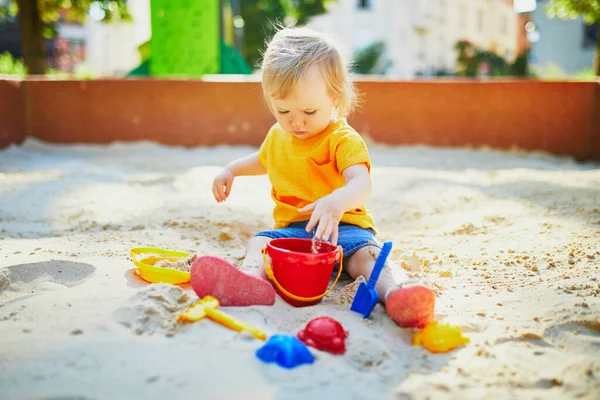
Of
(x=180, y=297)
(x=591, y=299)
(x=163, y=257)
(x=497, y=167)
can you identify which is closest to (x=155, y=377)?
(x=180, y=297)

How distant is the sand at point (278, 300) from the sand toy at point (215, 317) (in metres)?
0.03

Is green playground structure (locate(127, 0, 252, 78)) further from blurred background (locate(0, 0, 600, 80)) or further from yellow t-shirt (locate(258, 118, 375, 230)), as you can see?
yellow t-shirt (locate(258, 118, 375, 230))

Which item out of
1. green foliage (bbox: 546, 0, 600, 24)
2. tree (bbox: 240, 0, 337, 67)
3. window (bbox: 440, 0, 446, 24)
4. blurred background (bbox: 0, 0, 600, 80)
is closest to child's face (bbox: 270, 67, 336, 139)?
green foliage (bbox: 546, 0, 600, 24)

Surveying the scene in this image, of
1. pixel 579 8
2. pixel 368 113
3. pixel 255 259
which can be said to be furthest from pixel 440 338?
pixel 579 8

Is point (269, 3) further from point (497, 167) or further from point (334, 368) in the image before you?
point (334, 368)

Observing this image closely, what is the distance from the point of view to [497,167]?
3.87m

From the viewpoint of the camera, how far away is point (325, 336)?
1215 mm

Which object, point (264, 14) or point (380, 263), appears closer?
point (380, 263)

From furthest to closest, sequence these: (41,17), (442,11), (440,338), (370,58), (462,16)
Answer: (462,16) → (442,11) → (370,58) → (41,17) → (440,338)

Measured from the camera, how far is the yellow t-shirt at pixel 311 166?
1758 mm

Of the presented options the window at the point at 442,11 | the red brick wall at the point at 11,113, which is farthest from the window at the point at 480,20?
the red brick wall at the point at 11,113

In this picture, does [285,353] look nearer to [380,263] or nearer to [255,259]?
[380,263]

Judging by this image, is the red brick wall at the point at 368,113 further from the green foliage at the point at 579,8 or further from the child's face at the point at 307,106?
the child's face at the point at 307,106

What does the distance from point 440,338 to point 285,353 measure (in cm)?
39
